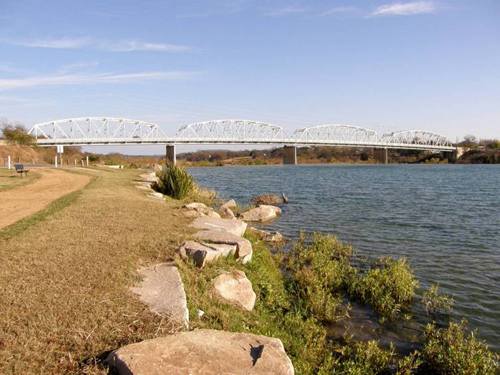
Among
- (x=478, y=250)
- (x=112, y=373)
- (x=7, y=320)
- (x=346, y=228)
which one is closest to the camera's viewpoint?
(x=112, y=373)

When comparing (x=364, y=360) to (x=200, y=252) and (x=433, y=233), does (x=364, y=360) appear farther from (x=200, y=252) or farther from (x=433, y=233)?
(x=433, y=233)

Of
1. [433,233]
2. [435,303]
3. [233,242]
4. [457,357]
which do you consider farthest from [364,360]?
[433,233]

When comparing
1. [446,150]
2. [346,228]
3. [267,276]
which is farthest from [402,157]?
[267,276]

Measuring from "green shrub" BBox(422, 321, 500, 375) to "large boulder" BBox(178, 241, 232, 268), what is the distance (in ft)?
13.1

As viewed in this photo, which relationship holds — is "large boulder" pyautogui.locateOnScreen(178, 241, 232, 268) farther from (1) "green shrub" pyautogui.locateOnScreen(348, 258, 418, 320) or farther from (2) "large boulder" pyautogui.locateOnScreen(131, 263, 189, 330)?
(1) "green shrub" pyautogui.locateOnScreen(348, 258, 418, 320)

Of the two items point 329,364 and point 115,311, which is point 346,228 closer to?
point 329,364

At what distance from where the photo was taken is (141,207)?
13.3m

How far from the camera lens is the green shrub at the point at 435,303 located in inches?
327

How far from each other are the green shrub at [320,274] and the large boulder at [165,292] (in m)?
2.88

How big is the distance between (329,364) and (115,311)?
3.02m

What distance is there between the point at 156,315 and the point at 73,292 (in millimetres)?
1286

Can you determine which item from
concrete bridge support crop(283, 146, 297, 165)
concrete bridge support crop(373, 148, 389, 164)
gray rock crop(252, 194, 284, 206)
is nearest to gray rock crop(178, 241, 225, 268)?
gray rock crop(252, 194, 284, 206)

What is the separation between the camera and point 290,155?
122 meters

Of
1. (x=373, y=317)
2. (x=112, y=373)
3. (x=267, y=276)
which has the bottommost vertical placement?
(x=373, y=317)
